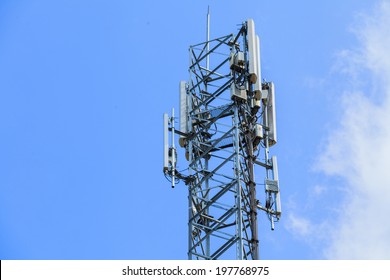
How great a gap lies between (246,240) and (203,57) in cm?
867

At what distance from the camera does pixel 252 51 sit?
52.2 m

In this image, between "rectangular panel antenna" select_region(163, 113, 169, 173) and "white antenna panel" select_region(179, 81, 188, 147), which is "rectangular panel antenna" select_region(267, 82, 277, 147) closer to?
"white antenna panel" select_region(179, 81, 188, 147)

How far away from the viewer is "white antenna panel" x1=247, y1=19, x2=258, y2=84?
2042 inches

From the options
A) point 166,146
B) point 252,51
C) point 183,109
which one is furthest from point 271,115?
point 166,146

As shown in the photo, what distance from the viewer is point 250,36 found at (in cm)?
5281

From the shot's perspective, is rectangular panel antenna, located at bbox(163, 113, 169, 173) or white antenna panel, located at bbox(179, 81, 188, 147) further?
white antenna panel, located at bbox(179, 81, 188, 147)

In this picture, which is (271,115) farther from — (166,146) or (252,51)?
(166,146)

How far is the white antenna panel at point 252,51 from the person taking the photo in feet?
170

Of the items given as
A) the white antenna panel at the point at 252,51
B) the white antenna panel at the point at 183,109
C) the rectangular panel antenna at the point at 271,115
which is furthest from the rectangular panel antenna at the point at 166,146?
the rectangular panel antenna at the point at 271,115

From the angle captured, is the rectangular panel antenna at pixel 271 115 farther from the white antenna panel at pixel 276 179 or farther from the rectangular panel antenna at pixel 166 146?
the rectangular panel antenna at pixel 166 146

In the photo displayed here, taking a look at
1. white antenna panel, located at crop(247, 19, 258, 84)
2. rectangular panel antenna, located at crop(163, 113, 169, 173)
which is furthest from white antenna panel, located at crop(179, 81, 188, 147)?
white antenna panel, located at crop(247, 19, 258, 84)
